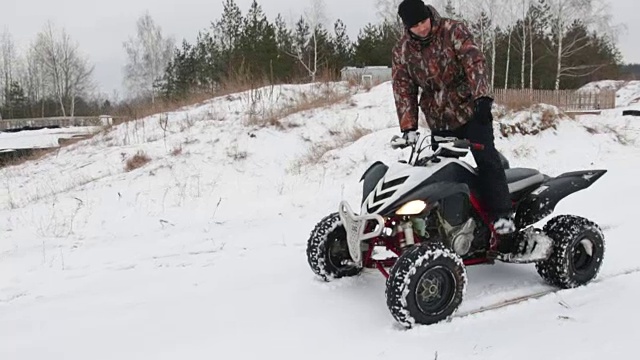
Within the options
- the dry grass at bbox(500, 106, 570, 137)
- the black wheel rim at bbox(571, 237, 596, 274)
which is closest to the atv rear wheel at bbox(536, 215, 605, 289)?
the black wheel rim at bbox(571, 237, 596, 274)

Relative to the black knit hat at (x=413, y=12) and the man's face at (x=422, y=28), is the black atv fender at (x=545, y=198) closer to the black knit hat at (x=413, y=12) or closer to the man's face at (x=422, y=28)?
the man's face at (x=422, y=28)

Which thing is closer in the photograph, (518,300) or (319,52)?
(518,300)

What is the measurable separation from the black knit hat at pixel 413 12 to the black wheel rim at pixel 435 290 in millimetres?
1588

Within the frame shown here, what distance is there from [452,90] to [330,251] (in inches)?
56.7

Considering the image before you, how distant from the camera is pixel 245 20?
47281mm

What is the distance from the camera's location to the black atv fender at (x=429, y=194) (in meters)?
3.38

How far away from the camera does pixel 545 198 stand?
158 inches

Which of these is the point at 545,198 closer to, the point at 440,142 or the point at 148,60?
the point at 440,142

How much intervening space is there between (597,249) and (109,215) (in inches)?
211

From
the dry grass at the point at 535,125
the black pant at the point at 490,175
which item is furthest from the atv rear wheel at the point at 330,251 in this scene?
the dry grass at the point at 535,125

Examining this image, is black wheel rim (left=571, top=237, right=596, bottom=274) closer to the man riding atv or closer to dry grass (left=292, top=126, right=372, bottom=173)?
the man riding atv

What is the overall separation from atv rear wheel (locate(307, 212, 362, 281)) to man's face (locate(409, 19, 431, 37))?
4.64 feet

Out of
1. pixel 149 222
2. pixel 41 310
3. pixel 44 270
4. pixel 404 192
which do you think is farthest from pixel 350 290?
pixel 149 222

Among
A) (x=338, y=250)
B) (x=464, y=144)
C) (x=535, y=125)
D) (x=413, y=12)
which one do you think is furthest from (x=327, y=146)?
(x=464, y=144)
